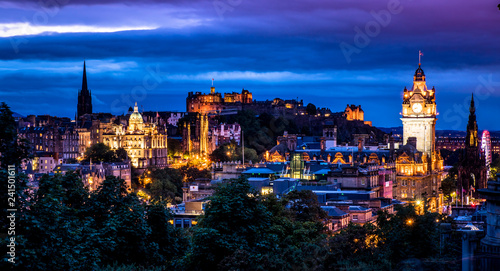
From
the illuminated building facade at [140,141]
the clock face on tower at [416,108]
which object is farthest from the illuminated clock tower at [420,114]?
the illuminated building facade at [140,141]

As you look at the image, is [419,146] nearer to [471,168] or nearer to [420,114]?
[420,114]

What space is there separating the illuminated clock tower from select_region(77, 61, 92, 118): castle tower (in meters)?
77.3

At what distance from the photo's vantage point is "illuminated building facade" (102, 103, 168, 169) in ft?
452

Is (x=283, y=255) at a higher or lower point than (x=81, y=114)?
lower

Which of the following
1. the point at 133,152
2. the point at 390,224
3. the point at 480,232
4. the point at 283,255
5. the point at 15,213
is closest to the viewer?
the point at 480,232

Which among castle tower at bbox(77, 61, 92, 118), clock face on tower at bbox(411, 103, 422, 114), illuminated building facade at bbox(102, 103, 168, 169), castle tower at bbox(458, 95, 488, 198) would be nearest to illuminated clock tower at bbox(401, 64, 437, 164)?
clock face on tower at bbox(411, 103, 422, 114)

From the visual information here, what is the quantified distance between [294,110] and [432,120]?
7744 cm

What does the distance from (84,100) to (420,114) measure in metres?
81.0

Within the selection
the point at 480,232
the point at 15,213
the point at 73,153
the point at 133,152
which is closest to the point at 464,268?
the point at 480,232

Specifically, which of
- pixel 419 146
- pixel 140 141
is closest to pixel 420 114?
pixel 419 146

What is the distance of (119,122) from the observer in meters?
160

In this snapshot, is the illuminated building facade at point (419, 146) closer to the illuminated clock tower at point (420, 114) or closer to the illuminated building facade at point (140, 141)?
the illuminated clock tower at point (420, 114)

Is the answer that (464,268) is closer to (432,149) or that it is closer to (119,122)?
(432,149)

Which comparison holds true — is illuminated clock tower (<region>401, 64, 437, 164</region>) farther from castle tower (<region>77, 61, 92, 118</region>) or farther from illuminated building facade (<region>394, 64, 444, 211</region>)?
castle tower (<region>77, 61, 92, 118</region>)
